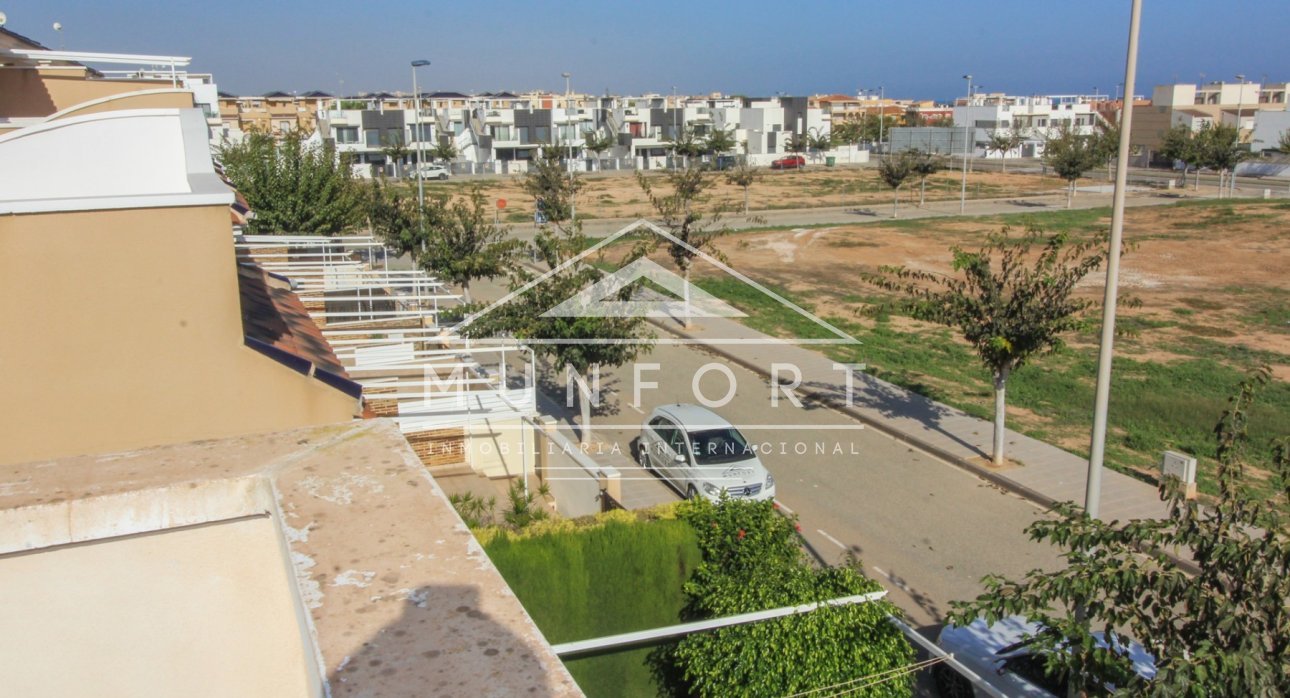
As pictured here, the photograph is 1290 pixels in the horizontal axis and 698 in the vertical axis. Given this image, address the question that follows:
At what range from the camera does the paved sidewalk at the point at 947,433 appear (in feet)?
44.0

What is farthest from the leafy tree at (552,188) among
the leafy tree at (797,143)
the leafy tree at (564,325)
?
the leafy tree at (797,143)

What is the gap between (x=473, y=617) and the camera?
2.69 metres

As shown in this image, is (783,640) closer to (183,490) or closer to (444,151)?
(183,490)

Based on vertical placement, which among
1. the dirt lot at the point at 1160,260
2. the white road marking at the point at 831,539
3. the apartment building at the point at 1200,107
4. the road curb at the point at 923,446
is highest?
the apartment building at the point at 1200,107

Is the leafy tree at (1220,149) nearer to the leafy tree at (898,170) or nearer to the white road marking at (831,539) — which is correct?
the leafy tree at (898,170)

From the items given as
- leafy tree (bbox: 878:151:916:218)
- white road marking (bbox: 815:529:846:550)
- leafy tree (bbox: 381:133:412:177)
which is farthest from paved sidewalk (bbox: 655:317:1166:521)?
leafy tree (bbox: 381:133:412:177)

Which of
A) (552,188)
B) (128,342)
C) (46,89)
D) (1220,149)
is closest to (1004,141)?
(1220,149)

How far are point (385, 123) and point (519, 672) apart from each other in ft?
249

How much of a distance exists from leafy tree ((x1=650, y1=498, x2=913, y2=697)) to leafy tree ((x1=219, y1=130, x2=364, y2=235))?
18225 millimetres

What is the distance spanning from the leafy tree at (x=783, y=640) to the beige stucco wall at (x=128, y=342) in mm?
3821

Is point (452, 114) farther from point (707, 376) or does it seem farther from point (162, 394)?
point (162, 394)

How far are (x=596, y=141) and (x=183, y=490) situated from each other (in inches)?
2874

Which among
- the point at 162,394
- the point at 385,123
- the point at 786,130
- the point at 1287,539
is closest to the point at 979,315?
the point at 1287,539

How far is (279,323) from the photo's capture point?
7789 mm
